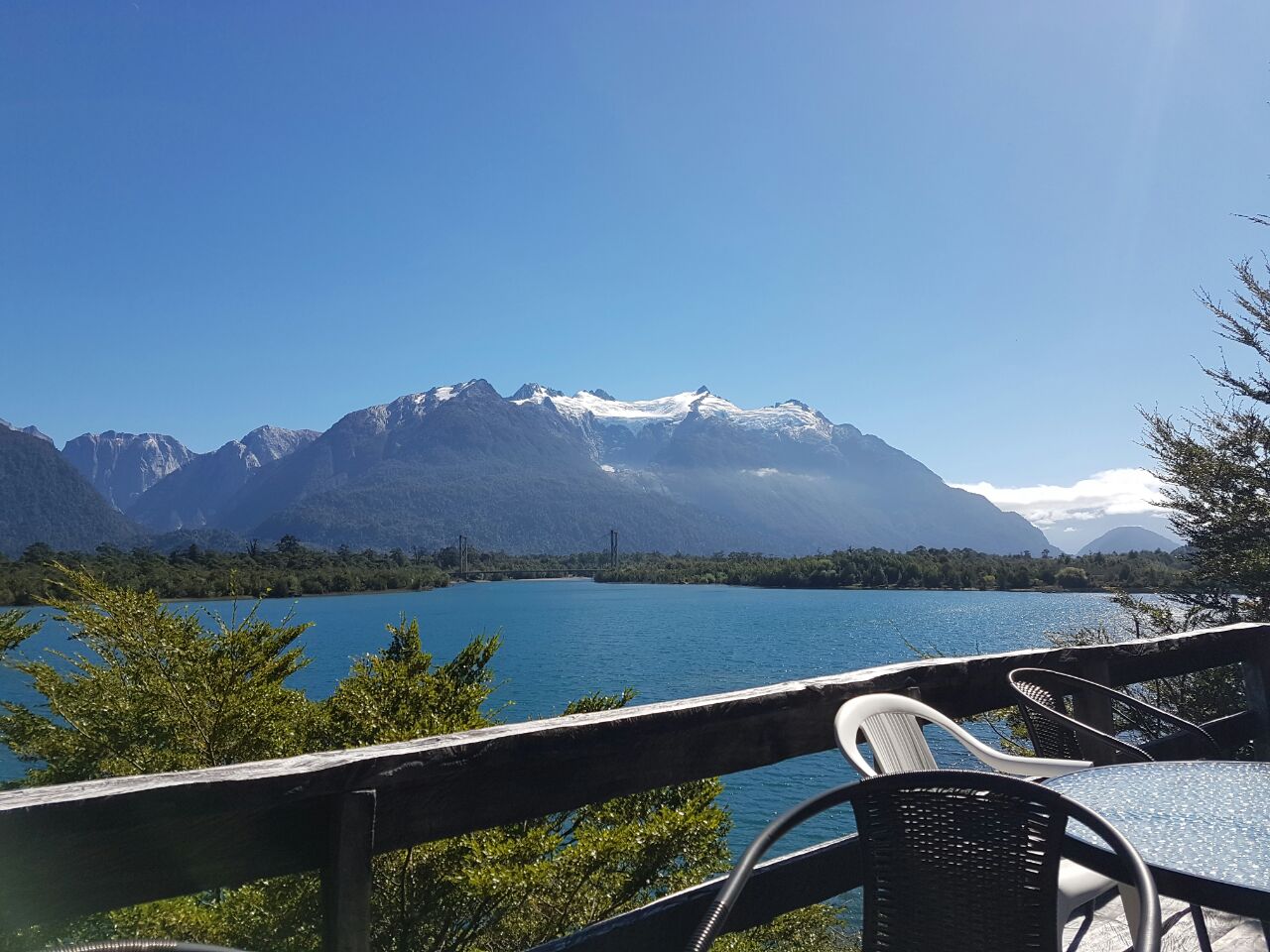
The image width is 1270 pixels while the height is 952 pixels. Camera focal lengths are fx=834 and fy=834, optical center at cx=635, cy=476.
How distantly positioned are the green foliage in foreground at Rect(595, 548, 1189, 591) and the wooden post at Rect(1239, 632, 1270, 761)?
130ft

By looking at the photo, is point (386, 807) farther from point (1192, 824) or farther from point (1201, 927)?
point (1201, 927)

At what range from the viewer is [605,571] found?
5236 inches

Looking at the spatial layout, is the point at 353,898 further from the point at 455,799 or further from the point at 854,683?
the point at 854,683

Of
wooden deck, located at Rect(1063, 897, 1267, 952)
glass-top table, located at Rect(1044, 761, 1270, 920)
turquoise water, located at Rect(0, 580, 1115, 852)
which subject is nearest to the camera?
glass-top table, located at Rect(1044, 761, 1270, 920)

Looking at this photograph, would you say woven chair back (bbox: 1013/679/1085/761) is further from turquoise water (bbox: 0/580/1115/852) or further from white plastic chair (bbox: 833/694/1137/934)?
turquoise water (bbox: 0/580/1115/852)

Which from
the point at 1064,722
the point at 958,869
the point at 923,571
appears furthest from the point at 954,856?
the point at 923,571

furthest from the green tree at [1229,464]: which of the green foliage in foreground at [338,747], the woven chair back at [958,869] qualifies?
the woven chair back at [958,869]

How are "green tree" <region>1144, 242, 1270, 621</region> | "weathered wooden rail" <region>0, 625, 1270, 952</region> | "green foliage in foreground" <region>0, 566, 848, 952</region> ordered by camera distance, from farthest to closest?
1. "green tree" <region>1144, 242, 1270, 621</region>
2. "green foliage in foreground" <region>0, 566, 848, 952</region>
3. "weathered wooden rail" <region>0, 625, 1270, 952</region>

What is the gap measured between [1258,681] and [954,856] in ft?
10.5

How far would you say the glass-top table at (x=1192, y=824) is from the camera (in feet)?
4.48

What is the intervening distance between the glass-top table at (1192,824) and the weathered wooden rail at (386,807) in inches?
22.9

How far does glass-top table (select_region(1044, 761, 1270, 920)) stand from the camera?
4.48ft

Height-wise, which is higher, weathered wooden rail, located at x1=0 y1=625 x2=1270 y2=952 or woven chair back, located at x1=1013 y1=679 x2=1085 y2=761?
weathered wooden rail, located at x1=0 y1=625 x2=1270 y2=952

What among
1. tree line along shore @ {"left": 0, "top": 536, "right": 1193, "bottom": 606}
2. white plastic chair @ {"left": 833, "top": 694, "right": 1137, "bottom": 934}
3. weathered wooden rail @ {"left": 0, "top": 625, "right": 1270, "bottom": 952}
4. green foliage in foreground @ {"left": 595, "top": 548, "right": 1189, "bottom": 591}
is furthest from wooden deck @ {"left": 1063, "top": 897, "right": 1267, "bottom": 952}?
green foliage in foreground @ {"left": 595, "top": 548, "right": 1189, "bottom": 591}
